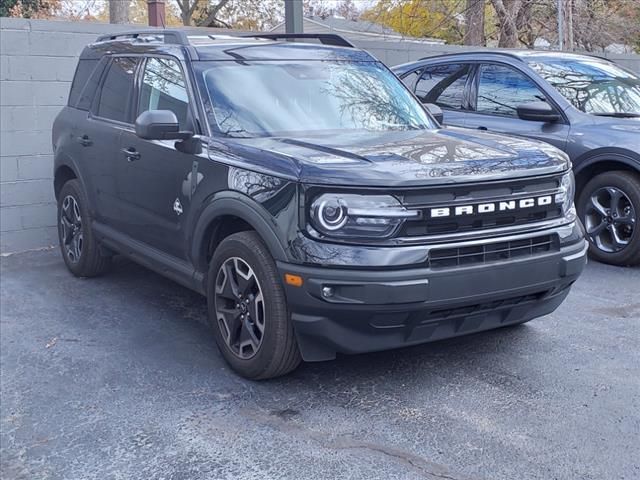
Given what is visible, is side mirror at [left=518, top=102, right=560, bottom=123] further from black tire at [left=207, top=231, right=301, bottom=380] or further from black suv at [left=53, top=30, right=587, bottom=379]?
black tire at [left=207, top=231, right=301, bottom=380]

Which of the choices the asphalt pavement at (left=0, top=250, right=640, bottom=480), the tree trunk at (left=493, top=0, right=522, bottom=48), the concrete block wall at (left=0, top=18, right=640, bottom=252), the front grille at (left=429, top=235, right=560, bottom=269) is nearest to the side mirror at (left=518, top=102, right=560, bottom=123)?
the asphalt pavement at (left=0, top=250, right=640, bottom=480)

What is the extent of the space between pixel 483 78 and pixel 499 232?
161 inches

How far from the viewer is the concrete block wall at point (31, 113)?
24.4 ft

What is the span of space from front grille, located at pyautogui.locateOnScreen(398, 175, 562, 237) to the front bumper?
0.68 feet

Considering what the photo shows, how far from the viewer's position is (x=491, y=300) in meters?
4.05

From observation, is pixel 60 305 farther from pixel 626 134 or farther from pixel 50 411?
pixel 626 134

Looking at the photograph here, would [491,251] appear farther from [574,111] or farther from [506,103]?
[506,103]

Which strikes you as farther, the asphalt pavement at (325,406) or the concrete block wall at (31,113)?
the concrete block wall at (31,113)

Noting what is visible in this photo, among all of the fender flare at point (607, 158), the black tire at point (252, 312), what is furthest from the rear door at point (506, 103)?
the black tire at point (252, 312)

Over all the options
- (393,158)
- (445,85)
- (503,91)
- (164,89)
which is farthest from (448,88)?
(393,158)

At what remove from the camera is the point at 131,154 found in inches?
218

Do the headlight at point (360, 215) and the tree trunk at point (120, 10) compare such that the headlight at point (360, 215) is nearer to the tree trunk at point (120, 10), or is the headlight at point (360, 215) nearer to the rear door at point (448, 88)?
the rear door at point (448, 88)

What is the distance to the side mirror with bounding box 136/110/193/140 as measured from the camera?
4688 mm

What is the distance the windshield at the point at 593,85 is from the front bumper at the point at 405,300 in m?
3.37
